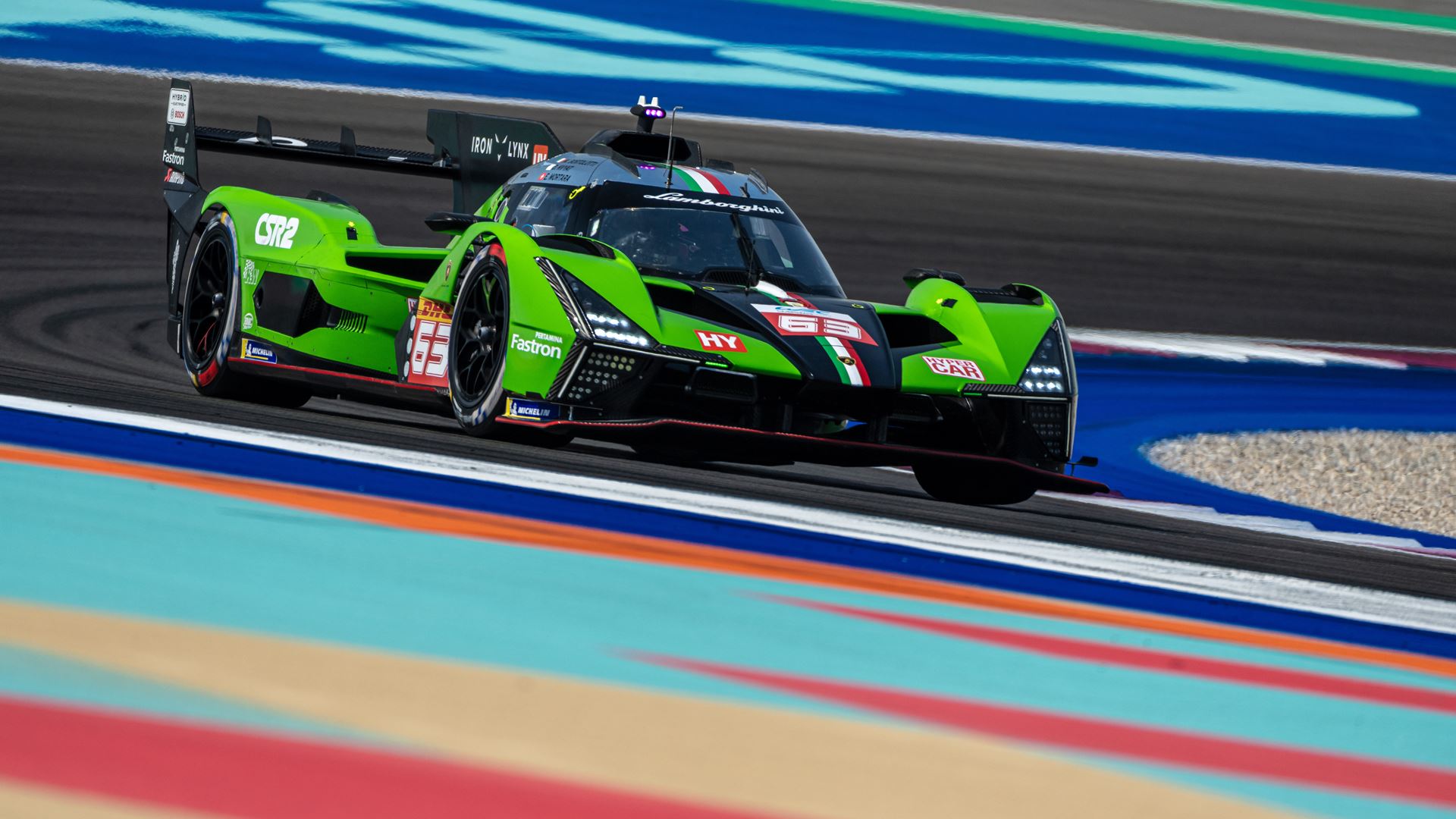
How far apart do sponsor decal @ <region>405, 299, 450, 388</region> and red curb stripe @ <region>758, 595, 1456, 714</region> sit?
139 inches

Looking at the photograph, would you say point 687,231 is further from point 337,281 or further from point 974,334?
point 337,281

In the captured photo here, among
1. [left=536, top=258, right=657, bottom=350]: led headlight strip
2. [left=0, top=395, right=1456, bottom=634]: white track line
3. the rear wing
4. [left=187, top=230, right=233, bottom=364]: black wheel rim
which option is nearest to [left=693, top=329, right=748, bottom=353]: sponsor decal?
[left=536, top=258, right=657, bottom=350]: led headlight strip

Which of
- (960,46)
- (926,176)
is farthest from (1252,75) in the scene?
(926,176)

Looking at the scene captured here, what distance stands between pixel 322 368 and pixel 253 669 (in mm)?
5432

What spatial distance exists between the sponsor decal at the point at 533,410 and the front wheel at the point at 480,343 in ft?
0.24

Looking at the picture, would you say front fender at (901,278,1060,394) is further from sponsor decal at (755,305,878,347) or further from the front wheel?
the front wheel

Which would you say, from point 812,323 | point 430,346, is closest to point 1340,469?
point 812,323

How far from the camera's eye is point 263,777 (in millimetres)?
3121

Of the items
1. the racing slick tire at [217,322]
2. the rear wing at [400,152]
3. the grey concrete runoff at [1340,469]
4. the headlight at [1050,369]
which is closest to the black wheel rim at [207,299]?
the racing slick tire at [217,322]

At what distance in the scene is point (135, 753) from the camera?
318cm

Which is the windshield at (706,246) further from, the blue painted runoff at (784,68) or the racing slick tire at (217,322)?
the blue painted runoff at (784,68)

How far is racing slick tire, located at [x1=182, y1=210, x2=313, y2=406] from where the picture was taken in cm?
953

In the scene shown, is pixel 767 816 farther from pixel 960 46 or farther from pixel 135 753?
pixel 960 46

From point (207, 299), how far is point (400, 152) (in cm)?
155
